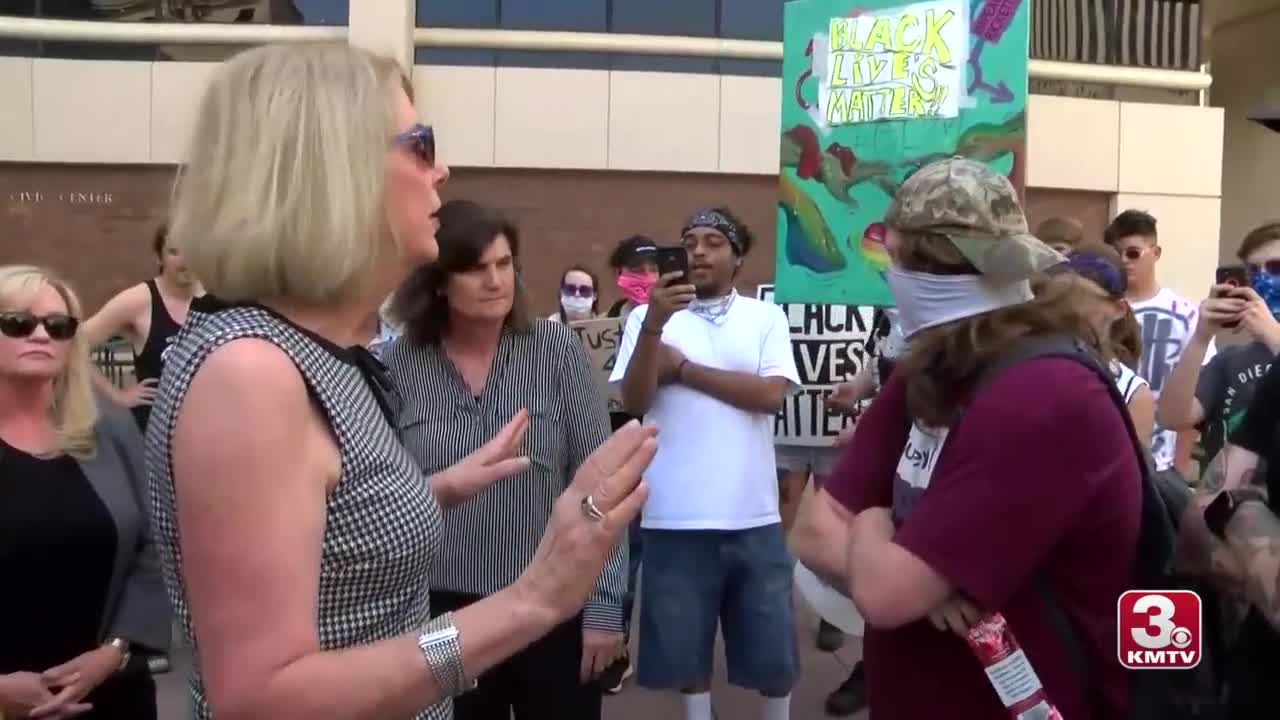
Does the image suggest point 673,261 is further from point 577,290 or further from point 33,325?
point 577,290

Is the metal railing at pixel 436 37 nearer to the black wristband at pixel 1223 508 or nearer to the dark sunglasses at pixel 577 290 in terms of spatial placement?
the dark sunglasses at pixel 577 290

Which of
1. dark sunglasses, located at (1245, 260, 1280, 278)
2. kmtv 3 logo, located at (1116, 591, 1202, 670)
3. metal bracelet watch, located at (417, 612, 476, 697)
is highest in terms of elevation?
dark sunglasses, located at (1245, 260, 1280, 278)

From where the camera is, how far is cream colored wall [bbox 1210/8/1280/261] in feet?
58.8

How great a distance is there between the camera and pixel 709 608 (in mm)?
4355

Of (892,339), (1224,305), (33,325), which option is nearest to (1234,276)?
(1224,305)

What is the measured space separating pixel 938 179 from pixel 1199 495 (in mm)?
1019

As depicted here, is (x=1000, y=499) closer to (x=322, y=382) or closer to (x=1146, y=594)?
(x=1146, y=594)

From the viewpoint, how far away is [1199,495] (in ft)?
8.54

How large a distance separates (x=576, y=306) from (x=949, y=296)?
6.15 meters

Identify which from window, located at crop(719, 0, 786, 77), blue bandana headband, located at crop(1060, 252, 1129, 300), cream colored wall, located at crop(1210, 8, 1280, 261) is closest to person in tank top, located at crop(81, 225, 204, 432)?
blue bandana headband, located at crop(1060, 252, 1129, 300)

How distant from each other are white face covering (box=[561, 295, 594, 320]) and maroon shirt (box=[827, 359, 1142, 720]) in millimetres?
6125

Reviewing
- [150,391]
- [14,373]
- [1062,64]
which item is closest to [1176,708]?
[14,373]

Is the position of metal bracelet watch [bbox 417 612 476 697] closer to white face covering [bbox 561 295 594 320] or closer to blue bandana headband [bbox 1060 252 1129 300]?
blue bandana headband [bbox 1060 252 1129 300]

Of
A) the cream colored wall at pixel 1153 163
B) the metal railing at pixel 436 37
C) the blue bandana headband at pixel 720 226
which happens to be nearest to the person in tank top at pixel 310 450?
Answer: the blue bandana headband at pixel 720 226
